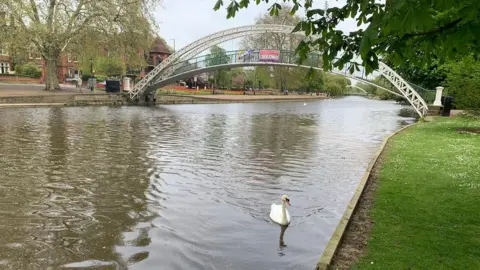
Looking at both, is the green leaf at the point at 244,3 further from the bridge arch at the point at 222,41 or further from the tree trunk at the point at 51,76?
the tree trunk at the point at 51,76

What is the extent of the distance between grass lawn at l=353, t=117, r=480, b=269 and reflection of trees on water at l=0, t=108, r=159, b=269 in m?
3.58

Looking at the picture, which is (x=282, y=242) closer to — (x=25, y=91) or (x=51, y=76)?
(x=25, y=91)

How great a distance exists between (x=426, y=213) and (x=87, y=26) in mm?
37543

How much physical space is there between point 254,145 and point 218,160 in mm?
3842

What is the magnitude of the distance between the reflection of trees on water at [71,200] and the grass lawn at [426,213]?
358 cm

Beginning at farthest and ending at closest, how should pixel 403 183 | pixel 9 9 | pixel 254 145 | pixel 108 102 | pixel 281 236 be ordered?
pixel 108 102 → pixel 9 9 → pixel 254 145 → pixel 403 183 → pixel 281 236

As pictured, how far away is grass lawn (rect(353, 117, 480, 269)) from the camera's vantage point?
5.05m

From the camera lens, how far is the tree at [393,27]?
2.56 meters

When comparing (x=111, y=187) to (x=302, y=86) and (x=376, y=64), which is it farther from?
(x=302, y=86)

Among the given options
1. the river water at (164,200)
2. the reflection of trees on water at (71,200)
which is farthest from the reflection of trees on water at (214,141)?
the reflection of trees on water at (71,200)

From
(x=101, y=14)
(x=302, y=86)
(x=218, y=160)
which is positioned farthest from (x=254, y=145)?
(x=302, y=86)

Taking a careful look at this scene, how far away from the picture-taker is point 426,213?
6.88 meters

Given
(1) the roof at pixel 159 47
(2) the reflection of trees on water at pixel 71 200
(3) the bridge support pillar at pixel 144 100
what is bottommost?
(2) the reflection of trees on water at pixel 71 200

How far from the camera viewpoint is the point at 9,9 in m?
33.2
